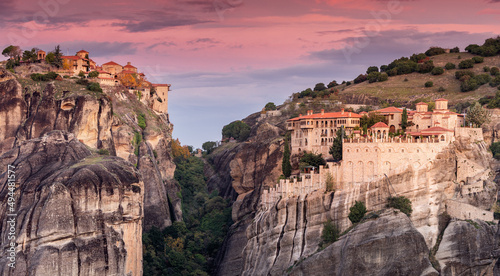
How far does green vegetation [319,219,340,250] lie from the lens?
9550 cm

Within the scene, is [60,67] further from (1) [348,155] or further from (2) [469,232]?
(2) [469,232]

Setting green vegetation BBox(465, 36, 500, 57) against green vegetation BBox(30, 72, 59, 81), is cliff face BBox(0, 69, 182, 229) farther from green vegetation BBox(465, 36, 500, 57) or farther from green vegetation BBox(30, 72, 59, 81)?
green vegetation BBox(465, 36, 500, 57)

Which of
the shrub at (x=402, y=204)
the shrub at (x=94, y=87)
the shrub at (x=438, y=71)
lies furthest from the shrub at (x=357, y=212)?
the shrub at (x=438, y=71)

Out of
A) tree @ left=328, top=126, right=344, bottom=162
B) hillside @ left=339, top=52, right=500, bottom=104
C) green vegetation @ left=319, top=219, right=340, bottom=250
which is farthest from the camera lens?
hillside @ left=339, top=52, right=500, bottom=104

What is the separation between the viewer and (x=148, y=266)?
118 m

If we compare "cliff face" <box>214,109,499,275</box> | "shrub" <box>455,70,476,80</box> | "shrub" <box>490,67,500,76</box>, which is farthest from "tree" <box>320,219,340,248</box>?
"shrub" <box>490,67,500,76</box>

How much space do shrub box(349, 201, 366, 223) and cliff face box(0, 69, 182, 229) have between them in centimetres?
4077

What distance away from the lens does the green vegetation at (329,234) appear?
3760 inches

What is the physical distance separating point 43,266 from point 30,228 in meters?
4.45

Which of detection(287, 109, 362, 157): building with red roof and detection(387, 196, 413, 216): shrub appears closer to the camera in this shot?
detection(387, 196, 413, 216): shrub

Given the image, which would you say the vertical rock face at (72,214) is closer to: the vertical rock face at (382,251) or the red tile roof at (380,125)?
the vertical rock face at (382,251)

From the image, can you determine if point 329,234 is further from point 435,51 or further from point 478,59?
point 435,51

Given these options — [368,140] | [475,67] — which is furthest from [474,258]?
[475,67]

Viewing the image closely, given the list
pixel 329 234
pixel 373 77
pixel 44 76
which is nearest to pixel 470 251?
pixel 329 234
